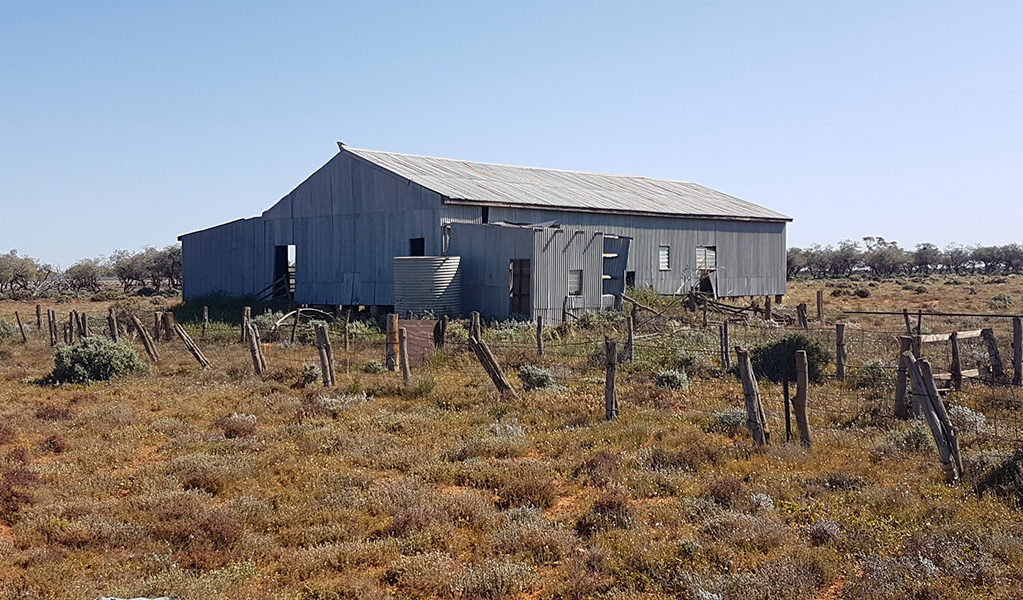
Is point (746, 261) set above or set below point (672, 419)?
above

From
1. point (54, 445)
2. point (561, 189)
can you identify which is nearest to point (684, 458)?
point (54, 445)

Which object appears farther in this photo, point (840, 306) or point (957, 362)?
point (840, 306)

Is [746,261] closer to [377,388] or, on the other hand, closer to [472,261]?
[472,261]

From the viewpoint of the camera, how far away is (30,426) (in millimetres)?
13633

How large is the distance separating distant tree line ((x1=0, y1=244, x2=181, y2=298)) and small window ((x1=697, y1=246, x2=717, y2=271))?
5290cm

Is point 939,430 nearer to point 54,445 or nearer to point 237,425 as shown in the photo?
point 237,425

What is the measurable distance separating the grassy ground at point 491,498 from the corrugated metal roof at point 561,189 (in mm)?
17481

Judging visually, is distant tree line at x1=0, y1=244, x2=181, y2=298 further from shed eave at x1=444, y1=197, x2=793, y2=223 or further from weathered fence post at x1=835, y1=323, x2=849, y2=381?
weathered fence post at x1=835, y1=323, x2=849, y2=381

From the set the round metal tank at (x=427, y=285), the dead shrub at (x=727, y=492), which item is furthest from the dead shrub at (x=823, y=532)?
the round metal tank at (x=427, y=285)

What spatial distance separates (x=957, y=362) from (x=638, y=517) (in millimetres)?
9525

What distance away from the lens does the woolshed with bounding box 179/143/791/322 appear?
29.0 m

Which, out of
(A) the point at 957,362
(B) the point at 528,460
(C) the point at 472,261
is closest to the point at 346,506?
(B) the point at 528,460

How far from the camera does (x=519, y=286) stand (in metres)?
29.1

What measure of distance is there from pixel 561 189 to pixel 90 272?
59.1 m
